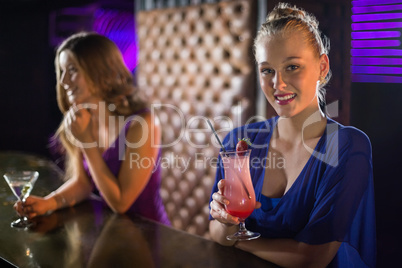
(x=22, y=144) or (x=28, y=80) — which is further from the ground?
(x=28, y=80)

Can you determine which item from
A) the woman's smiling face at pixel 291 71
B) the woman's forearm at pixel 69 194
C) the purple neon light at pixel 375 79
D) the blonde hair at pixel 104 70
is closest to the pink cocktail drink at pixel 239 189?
the woman's smiling face at pixel 291 71

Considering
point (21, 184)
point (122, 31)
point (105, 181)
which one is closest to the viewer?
point (21, 184)

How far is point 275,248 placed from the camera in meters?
1.42

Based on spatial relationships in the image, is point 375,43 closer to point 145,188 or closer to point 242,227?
point 242,227

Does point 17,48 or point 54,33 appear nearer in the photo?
point 54,33

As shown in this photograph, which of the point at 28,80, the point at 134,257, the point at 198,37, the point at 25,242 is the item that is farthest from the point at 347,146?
the point at 28,80

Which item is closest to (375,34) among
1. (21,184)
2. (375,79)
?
(375,79)

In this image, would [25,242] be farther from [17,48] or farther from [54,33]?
[17,48]

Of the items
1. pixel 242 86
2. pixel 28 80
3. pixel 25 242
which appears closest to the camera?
pixel 25 242

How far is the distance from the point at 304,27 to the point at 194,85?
7.66ft

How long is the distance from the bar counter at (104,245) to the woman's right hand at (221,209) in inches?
4.5

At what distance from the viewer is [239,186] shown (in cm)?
146

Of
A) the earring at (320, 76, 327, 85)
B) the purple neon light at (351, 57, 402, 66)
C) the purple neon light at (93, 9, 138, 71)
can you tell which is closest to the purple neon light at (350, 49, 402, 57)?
the purple neon light at (351, 57, 402, 66)

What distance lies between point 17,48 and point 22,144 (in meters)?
1.22
